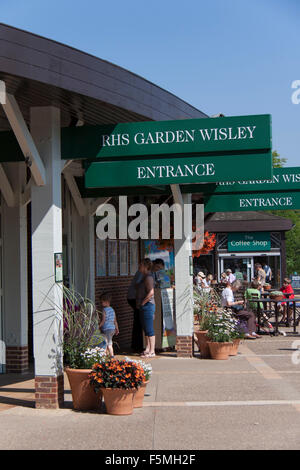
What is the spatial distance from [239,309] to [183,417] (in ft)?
25.5

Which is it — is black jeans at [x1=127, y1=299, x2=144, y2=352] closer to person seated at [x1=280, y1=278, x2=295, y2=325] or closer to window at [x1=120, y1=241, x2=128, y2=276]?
window at [x1=120, y1=241, x2=128, y2=276]

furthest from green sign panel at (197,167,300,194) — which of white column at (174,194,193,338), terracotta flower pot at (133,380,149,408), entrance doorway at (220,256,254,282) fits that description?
entrance doorway at (220,256,254,282)

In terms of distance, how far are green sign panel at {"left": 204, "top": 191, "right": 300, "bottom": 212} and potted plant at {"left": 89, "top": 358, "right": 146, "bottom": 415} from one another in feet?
18.9

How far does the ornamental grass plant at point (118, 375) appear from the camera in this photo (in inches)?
273

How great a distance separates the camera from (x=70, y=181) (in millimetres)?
11367

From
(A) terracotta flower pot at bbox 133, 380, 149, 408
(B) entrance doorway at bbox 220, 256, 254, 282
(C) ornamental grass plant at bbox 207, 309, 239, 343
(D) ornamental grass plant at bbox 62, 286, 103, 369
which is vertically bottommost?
(A) terracotta flower pot at bbox 133, 380, 149, 408

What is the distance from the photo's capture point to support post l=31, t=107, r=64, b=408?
24.4 feet

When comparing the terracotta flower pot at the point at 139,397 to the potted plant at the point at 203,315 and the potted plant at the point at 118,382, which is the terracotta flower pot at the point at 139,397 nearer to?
the potted plant at the point at 118,382

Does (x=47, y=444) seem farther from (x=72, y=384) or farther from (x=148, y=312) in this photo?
(x=148, y=312)

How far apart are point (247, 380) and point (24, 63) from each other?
17.4ft

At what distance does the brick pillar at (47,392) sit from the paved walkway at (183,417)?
0.11 m

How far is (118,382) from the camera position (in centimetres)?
691
